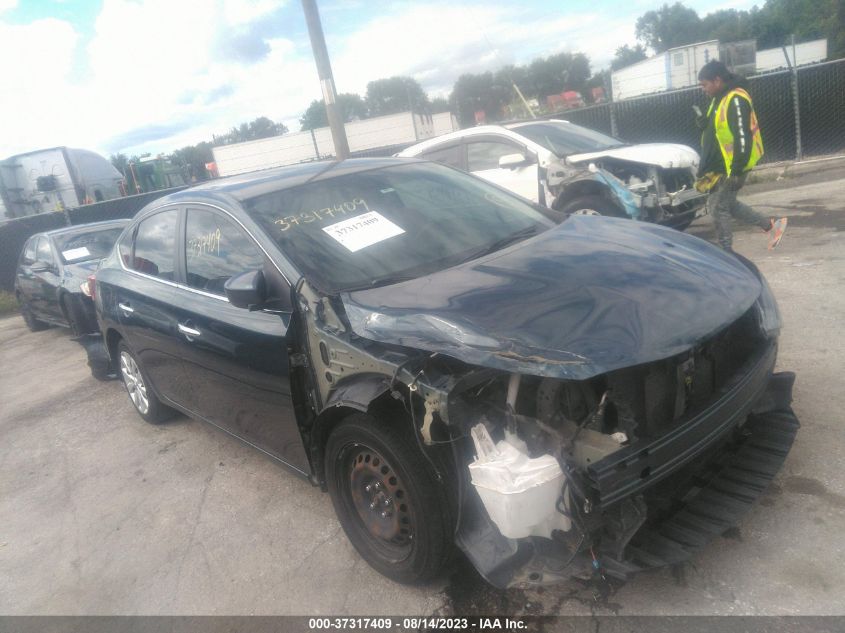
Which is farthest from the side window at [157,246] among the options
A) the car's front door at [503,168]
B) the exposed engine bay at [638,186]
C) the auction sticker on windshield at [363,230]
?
the exposed engine bay at [638,186]

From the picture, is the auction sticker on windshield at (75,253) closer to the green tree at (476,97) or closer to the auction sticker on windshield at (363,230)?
the auction sticker on windshield at (363,230)

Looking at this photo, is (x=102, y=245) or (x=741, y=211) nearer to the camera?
(x=741, y=211)

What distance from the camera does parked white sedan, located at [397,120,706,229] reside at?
23.7 feet

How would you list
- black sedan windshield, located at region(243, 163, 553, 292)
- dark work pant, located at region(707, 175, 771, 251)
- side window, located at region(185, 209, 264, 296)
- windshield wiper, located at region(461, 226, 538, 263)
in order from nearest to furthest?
black sedan windshield, located at region(243, 163, 553, 292) < windshield wiper, located at region(461, 226, 538, 263) < side window, located at region(185, 209, 264, 296) < dark work pant, located at region(707, 175, 771, 251)

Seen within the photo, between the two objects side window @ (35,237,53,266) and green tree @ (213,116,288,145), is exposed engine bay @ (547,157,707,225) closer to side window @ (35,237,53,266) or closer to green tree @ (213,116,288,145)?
side window @ (35,237,53,266)

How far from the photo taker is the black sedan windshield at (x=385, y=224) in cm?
304

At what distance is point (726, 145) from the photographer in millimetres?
6066

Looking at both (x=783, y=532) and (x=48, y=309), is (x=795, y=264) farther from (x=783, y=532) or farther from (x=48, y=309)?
(x=48, y=309)

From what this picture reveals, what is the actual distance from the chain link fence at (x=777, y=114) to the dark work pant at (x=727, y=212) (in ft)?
27.5

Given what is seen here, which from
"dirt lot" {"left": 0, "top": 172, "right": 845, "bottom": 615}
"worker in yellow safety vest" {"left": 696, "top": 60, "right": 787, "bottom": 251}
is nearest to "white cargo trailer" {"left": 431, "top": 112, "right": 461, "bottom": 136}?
"worker in yellow safety vest" {"left": 696, "top": 60, "right": 787, "bottom": 251}

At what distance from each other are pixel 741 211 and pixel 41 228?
1446cm

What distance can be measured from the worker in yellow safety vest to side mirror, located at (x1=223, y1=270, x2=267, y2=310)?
4.72 metres

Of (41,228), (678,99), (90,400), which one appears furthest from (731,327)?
(41,228)

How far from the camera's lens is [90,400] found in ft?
20.5
